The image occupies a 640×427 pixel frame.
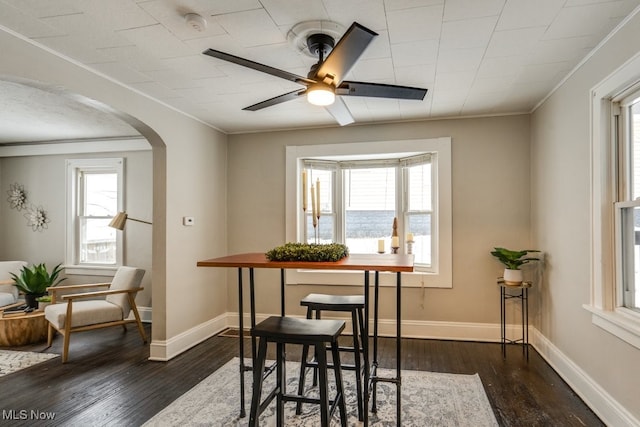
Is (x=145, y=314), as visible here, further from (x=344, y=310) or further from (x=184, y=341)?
(x=344, y=310)

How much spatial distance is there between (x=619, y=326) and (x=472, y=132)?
94.4 inches

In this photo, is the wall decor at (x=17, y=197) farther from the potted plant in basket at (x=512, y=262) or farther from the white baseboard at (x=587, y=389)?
the white baseboard at (x=587, y=389)

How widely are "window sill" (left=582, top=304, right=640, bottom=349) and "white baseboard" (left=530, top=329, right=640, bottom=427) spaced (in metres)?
0.41

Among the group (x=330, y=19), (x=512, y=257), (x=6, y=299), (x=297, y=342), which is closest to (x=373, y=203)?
(x=512, y=257)

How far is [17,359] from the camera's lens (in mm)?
3570

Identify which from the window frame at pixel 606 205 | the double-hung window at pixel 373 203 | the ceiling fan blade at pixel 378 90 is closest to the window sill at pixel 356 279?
the double-hung window at pixel 373 203

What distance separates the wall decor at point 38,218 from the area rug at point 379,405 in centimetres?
392

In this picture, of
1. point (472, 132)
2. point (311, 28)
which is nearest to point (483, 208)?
point (472, 132)

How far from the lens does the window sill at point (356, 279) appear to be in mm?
4176

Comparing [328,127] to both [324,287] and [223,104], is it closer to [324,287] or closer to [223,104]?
[223,104]

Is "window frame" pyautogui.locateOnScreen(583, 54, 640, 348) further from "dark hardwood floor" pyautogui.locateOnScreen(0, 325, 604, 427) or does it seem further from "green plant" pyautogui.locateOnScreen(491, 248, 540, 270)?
"green plant" pyautogui.locateOnScreen(491, 248, 540, 270)

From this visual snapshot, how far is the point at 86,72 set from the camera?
2.77m

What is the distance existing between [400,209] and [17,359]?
4113 mm

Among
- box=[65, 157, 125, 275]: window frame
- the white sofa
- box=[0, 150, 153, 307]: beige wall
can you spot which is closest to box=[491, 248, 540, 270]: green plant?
box=[0, 150, 153, 307]: beige wall
